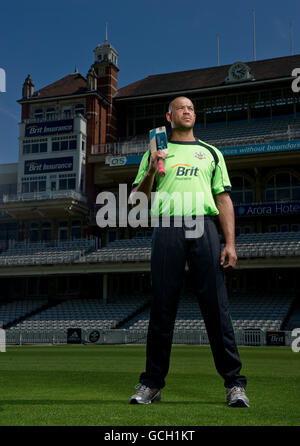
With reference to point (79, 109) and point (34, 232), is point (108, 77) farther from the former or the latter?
point (34, 232)

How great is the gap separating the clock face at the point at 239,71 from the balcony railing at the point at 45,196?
16.5 m

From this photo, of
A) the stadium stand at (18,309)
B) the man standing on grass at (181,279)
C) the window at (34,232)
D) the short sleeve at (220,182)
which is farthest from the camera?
the window at (34,232)

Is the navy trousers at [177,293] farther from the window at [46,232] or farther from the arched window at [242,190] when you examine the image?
the window at [46,232]

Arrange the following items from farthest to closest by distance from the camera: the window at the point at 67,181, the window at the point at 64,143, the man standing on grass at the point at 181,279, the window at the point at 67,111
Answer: the window at the point at 67,111 < the window at the point at 64,143 < the window at the point at 67,181 < the man standing on grass at the point at 181,279

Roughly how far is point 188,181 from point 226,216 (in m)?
0.52

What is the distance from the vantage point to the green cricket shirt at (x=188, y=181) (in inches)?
202

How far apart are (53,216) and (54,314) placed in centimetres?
1173

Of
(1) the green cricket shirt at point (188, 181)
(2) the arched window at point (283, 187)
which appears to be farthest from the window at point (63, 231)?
(1) the green cricket shirt at point (188, 181)

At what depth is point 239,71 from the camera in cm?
4538

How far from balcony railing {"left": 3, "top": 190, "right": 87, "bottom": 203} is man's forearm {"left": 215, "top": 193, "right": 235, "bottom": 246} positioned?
125ft

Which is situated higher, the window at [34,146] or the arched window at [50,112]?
the arched window at [50,112]

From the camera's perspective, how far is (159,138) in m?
5.09

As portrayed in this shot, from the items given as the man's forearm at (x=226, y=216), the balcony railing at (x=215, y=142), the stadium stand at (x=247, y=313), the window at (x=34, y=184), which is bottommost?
the stadium stand at (x=247, y=313)

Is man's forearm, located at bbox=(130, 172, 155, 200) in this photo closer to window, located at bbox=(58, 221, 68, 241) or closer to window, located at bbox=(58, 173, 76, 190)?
window, located at bbox=(58, 173, 76, 190)
